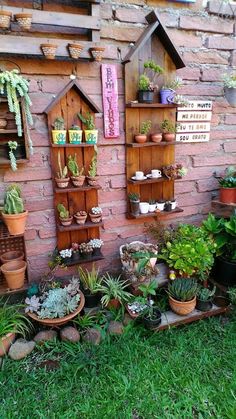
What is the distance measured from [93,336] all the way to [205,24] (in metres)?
2.73

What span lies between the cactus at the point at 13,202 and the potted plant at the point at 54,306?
678 millimetres

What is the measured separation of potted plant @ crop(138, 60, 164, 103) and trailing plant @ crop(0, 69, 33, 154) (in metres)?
0.85

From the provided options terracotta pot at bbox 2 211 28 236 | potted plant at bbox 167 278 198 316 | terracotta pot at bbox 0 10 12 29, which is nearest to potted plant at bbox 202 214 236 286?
potted plant at bbox 167 278 198 316

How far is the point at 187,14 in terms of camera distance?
2.36 m

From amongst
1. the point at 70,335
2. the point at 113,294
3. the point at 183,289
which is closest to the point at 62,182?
the point at 113,294

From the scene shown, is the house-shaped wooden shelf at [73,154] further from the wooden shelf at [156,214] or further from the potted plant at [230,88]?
the potted plant at [230,88]

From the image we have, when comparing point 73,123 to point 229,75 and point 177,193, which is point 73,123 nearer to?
point 177,193

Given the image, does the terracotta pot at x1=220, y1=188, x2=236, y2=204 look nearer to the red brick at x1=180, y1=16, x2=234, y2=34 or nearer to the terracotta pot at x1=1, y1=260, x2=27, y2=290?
the red brick at x1=180, y1=16, x2=234, y2=34

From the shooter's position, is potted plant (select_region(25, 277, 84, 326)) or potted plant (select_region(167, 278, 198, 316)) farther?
potted plant (select_region(167, 278, 198, 316))

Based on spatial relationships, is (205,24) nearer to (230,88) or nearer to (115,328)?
(230,88)

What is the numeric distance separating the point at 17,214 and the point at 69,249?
55 cm

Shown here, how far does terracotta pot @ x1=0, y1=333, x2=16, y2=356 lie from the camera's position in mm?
1930

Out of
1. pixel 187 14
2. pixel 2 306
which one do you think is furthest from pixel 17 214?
pixel 187 14

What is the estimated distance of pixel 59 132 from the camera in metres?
2.04
